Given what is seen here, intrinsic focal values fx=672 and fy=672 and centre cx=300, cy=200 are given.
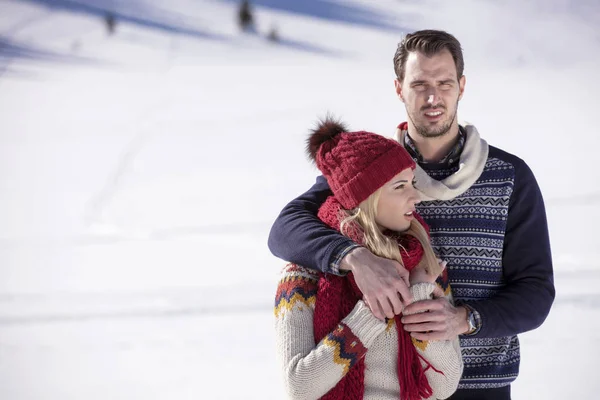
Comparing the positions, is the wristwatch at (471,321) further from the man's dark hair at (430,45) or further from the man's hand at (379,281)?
the man's dark hair at (430,45)

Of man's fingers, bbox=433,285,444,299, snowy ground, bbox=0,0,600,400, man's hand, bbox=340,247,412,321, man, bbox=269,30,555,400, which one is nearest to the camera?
man's hand, bbox=340,247,412,321

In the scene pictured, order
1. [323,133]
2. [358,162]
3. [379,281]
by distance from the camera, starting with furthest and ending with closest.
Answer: [323,133] → [358,162] → [379,281]

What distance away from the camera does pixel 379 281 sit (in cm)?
125

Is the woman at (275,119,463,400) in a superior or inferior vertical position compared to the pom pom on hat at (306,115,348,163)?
inferior

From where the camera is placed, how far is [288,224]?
1475 mm

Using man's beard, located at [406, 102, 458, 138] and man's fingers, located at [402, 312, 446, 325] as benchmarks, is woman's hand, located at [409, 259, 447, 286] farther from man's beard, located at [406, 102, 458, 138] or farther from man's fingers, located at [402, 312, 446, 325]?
man's beard, located at [406, 102, 458, 138]

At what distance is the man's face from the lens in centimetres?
161

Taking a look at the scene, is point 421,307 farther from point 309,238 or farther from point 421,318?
point 309,238

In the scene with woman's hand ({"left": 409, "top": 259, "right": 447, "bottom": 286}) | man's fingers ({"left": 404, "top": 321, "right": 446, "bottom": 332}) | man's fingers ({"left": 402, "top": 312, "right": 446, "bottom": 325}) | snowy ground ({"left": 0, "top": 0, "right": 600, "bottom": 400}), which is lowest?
man's fingers ({"left": 404, "top": 321, "right": 446, "bottom": 332})

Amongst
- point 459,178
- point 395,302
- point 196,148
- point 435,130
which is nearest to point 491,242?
point 459,178

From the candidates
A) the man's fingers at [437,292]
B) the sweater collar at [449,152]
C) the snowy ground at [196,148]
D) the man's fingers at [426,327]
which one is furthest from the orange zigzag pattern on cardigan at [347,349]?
the snowy ground at [196,148]

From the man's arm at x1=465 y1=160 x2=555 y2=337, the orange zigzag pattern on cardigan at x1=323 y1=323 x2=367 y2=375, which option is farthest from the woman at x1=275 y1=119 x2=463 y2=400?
the man's arm at x1=465 y1=160 x2=555 y2=337

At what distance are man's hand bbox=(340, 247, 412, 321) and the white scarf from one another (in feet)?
1.01

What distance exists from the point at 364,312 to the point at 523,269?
48cm
